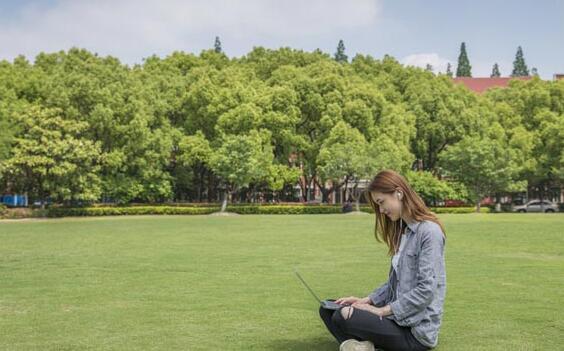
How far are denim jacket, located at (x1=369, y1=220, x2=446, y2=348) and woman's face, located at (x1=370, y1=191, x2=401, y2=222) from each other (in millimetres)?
159

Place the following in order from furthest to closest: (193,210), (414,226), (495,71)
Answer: (495,71), (193,210), (414,226)

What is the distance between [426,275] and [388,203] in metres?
0.62

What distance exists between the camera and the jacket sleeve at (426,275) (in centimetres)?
525

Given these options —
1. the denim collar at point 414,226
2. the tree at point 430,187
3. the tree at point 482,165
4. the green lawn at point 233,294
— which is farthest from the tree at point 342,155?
the denim collar at point 414,226

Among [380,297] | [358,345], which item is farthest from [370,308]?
[380,297]

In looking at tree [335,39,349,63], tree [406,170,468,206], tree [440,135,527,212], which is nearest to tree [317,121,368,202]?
tree [406,170,468,206]

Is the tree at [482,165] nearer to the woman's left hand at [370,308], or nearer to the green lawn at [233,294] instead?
the green lawn at [233,294]

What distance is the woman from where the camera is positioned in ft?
17.3

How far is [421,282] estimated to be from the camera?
528 centimetres

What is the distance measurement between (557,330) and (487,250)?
1096 centimetres

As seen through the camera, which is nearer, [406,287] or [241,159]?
[406,287]

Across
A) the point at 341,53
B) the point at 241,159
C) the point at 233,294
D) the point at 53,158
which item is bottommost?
the point at 233,294

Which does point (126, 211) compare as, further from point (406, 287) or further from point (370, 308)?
point (406, 287)

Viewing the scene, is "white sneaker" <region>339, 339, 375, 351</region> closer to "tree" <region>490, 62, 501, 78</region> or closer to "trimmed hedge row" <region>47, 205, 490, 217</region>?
"trimmed hedge row" <region>47, 205, 490, 217</region>
